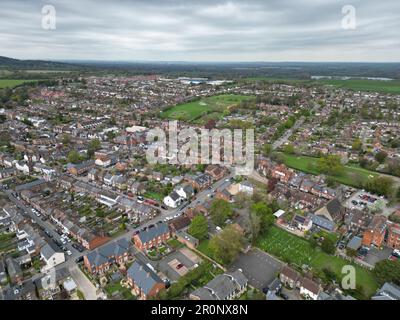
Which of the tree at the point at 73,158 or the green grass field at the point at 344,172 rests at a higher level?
the tree at the point at 73,158

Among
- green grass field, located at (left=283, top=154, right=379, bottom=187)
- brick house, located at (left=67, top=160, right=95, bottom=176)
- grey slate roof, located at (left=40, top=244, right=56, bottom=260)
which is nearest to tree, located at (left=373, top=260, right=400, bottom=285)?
green grass field, located at (left=283, top=154, right=379, bottom=187)

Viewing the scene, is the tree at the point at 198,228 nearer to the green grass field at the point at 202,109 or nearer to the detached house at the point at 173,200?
the detached house at the point at 173,200

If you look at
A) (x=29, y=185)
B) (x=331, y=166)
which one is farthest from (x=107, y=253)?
(x=331, y=166)

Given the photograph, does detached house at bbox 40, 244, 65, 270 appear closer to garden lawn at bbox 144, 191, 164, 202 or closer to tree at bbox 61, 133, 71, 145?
garden lawn at bbox 144, 191, 164, 202

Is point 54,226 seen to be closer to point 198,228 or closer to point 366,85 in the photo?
point 198,228

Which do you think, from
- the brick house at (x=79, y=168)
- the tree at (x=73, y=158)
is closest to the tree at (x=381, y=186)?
the brick house at (x=79, y=168)
